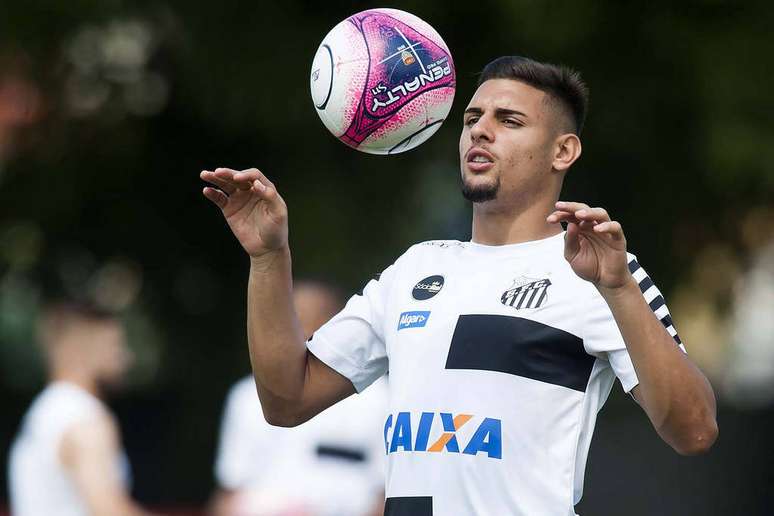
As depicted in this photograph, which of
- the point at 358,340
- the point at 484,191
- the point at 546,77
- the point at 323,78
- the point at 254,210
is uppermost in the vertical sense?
the point at 546,77

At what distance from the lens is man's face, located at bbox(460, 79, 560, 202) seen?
4.90m

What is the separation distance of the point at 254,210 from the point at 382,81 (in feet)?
1.99

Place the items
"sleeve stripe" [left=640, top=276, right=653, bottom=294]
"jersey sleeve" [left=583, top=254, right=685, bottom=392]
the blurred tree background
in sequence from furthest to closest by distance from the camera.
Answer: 1. the blurred tree background
2. "sleeve stripe" [left=640, top=276, right=653, bottom=294]
3. "jersey sleeve" [left=583, top=254, right=685, bottom=392]

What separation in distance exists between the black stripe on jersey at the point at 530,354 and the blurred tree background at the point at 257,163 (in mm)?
6651

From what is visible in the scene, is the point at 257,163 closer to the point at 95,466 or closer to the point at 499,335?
the point at 95,466

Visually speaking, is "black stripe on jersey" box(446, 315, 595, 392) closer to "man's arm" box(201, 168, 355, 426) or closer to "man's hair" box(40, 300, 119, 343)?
"man's arm" box(201, 168, 355, 426)

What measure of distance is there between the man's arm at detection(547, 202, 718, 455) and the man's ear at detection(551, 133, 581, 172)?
0.78m

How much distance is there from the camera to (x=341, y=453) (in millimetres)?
8188

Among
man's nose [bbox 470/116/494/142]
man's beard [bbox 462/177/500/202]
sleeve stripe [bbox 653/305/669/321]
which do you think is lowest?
sleeve stripe [bbox 653/305/669/321]

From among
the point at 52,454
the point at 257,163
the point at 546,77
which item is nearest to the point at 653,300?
the point at 546,77

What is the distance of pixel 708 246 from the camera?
13.3 m

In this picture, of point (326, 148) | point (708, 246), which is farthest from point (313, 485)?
point (708, 246)

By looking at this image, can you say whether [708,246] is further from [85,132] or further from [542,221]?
[542,221]

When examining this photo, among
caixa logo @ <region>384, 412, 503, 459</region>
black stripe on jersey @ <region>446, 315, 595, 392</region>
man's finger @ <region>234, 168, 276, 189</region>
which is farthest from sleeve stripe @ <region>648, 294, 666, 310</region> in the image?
man's finger @ <region>234, 168, 276, 189</region>
